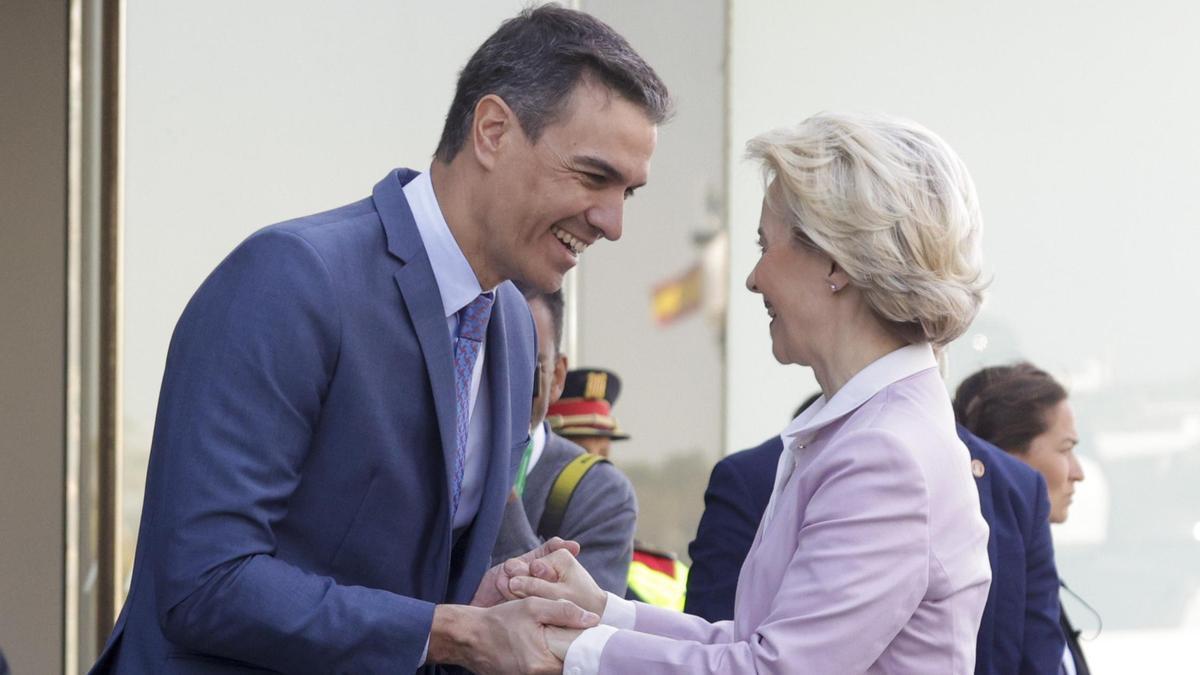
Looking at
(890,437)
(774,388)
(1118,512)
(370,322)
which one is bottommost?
(1118,512)

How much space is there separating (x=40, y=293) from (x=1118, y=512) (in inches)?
145

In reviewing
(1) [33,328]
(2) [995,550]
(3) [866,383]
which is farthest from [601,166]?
(1) [33,328]

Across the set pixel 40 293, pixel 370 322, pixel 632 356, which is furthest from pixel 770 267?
pixel 632 356

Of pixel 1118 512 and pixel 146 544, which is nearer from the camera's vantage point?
pixel 146 544

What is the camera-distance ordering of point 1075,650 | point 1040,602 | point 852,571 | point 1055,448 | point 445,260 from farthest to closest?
1. point 1055,448
2. point 1075,650
3. point 1040,602
4. point 445,260
5. point 852,571

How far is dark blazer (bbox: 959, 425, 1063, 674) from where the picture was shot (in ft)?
9.20

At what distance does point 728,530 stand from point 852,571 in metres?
0.95

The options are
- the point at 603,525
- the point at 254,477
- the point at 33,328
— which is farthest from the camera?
the point at 33,328

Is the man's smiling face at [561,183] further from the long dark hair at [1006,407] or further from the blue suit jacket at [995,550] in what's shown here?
the long dark hair at [1006,407]

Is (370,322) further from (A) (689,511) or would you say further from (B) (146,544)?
(A) (689,511)

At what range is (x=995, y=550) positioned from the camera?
280cm

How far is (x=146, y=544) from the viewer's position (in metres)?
2.05

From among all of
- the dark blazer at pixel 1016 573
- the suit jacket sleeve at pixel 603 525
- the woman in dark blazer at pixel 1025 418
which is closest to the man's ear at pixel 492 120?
the dark blazer at pixel 1016 573

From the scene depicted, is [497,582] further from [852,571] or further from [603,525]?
[603,525]
